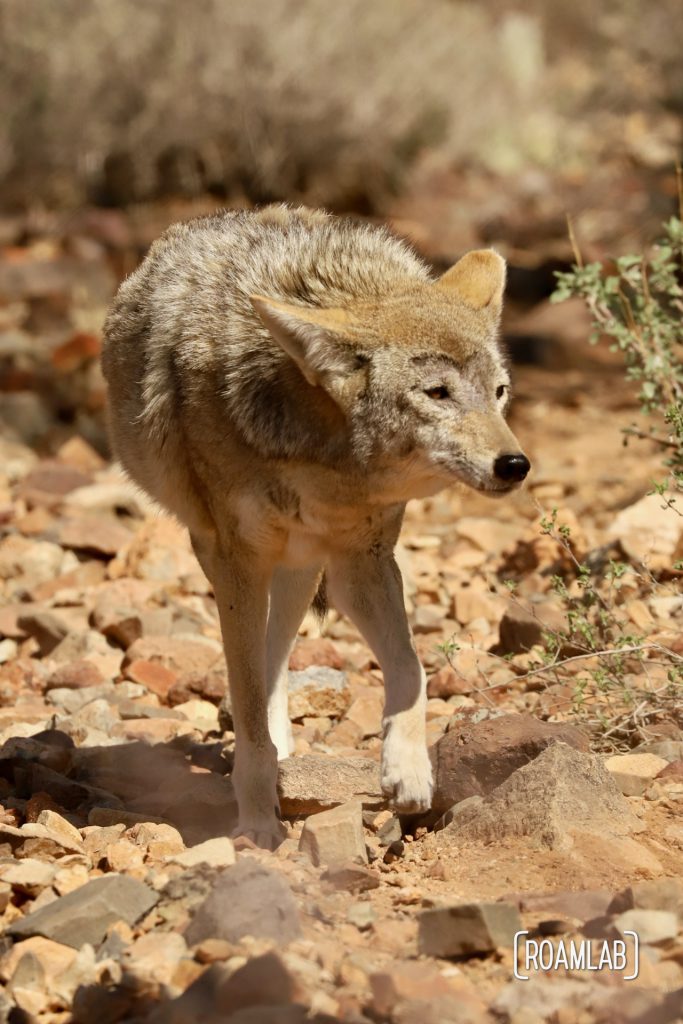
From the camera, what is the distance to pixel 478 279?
5.56m

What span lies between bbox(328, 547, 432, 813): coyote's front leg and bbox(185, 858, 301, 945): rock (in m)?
0.89

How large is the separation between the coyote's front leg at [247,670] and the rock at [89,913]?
944 mm

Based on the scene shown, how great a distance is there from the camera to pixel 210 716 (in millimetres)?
6992

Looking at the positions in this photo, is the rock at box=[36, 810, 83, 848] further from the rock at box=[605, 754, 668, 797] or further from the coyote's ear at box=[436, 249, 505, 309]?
the coyote's ear at box=[436, 249, 505, 309]

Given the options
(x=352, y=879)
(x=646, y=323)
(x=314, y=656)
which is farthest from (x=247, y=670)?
(x=646, y=323)

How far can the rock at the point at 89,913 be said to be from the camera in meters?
4.22

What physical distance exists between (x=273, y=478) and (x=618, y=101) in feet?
56.3

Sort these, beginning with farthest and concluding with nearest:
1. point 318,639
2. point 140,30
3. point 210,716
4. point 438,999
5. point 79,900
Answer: point 140,30 → point 318,639 → point 210,716 → point 79,900 → point 438,999

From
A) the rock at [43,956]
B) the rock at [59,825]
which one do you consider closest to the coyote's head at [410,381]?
the rock at [59,825]

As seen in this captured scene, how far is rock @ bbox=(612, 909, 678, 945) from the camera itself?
3947mm

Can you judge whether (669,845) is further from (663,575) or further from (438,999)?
(663,575)

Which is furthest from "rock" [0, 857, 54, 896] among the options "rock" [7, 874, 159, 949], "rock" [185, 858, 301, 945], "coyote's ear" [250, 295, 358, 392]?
"coyote's ear" [250, 295, 358, 392]

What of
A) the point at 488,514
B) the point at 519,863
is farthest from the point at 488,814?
the point at 488,514

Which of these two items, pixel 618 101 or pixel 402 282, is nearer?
pixel 402 282
